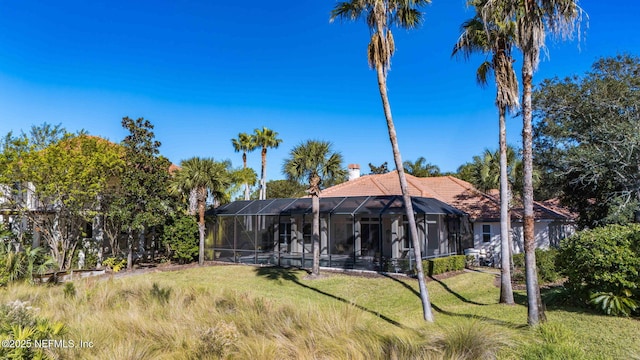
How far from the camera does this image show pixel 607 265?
8.11m

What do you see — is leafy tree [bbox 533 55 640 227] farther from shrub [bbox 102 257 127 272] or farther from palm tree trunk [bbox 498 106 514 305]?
shrub [bbox 102 257 127 272]

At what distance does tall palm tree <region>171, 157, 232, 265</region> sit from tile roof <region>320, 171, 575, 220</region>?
7.51 m

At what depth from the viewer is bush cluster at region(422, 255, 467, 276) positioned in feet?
50.9

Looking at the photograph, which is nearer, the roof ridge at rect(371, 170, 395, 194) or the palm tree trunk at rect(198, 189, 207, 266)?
the palm tree trunk at rect(198, 189, 207, 266)

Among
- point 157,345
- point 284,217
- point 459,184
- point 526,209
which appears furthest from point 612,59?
point 157,345

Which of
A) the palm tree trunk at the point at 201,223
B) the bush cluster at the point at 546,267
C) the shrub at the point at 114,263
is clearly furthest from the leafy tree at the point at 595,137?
the shrub at the point at 114,263

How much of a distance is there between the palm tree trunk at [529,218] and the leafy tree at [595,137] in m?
10.1

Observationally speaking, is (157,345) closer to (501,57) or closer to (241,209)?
(501,57)

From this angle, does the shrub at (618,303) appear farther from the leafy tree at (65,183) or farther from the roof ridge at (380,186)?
the leafy tree at (65,183)

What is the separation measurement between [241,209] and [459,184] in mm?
14590

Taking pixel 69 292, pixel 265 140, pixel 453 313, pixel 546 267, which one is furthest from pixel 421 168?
pixel 69 292

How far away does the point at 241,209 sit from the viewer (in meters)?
21.8

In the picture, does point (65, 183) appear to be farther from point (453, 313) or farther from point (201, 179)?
point (453, 313)

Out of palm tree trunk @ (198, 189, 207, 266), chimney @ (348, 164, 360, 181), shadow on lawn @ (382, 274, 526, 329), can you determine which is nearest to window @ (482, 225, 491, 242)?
shadow on lawn @ (382, 274, 526, 329)
